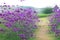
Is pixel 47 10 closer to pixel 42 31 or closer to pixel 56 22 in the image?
pixel 42 31

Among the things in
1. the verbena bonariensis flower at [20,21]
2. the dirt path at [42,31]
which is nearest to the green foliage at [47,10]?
the dirt path at [42,31]

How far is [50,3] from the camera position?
5.92 m

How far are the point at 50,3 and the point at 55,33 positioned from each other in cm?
129

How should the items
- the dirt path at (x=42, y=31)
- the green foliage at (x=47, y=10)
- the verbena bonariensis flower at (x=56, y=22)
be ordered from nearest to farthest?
the verbena bonariensis flower at (x=56, y=22) < the dirt path at (x=42, y=31) < the green foliage at (x=47, y=10)

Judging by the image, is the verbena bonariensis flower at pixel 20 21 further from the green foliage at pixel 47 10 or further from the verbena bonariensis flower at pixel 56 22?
the green foliage at pixel 47 10

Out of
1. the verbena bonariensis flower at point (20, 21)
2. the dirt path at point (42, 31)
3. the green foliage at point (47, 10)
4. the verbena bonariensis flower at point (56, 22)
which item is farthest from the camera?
the green foliage at point (47, 10)

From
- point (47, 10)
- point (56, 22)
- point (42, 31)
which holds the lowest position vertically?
point (42, 31)

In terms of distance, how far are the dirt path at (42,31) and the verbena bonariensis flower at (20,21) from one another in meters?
0.41

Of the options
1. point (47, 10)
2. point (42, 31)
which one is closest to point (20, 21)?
point (42, 31)

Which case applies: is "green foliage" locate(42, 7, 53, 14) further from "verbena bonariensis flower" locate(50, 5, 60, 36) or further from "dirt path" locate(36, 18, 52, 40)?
"verbena bonariensis flower" locate(50, 5, 60, 36)

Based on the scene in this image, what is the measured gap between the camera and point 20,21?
15.6 feet

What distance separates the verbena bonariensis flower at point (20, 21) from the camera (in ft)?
15.4

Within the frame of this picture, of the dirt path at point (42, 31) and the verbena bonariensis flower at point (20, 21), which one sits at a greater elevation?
the verbena bonariensis flower at point (20, 21)

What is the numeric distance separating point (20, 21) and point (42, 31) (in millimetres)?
876
